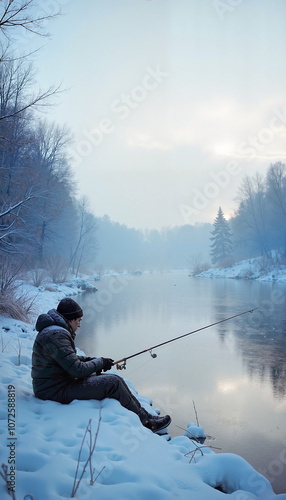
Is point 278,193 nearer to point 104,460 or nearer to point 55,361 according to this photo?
point 55,361

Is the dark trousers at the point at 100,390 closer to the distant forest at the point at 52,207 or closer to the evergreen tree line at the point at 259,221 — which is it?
the distant forest at the point at 52,207

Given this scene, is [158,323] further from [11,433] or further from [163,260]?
[163,260]

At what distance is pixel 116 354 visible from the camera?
22.5 feet

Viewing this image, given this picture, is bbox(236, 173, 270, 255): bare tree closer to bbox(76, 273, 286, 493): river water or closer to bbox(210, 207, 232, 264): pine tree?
bbox(210, 207, 232, 264): pine tree

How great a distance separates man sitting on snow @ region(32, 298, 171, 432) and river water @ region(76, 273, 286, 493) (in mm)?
1090

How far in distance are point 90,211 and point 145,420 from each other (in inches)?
1490

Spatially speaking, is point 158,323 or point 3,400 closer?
point 3,400

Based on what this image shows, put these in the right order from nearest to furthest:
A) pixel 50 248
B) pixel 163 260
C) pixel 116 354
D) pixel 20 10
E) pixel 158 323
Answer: pixel 20 10, pixel 116 354, pixel 158 323, pixel 50 248, pixel 163 260

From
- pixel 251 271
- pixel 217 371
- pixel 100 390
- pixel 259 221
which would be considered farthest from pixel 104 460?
pixel 259 221

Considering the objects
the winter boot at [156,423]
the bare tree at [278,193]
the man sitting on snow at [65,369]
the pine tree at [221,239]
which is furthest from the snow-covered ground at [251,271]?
the man sitting on snow at [65,369]

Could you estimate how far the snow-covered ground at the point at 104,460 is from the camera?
76.8 inches

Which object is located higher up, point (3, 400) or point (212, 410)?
point (3, 400)

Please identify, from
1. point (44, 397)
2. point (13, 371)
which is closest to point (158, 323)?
point (13, 371)

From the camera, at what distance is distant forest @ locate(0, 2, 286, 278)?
936 cm
